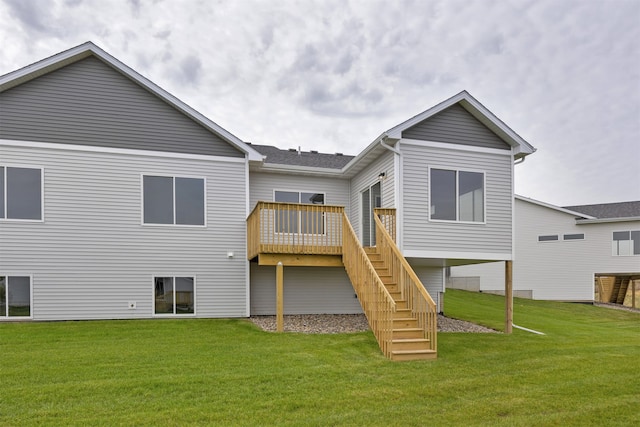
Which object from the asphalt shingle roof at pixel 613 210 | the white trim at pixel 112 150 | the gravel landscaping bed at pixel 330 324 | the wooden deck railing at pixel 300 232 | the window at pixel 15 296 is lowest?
the gravel landscaping bed at pixel 330 324

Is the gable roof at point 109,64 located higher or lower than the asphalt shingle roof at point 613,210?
higher

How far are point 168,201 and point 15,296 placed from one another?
4151 mm

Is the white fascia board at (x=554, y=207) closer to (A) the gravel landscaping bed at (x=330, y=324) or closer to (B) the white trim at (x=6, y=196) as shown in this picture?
(A) the gravel landscaping bed at (x=330, y=324)

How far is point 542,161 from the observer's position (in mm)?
23828

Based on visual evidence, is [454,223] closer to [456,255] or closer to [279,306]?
[456,255]

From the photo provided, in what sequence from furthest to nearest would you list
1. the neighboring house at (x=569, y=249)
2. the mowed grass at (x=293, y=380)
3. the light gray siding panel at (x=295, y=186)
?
the neighboring house at (x=569, y=249) → the light gray siding panel at (x=295, y=186) → the mowed grass at (x=293, y=380)

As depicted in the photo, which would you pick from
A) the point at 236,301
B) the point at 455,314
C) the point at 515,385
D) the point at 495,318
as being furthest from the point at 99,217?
the point at 495,318

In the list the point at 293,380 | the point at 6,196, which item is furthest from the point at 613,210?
the point at 6,196

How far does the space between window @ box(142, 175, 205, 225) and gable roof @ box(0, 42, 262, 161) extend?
4.71ft

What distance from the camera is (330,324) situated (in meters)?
11.0

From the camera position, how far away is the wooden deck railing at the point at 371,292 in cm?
750

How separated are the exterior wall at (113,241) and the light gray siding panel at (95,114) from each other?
36cm

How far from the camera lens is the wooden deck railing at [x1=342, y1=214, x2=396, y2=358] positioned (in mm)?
7496

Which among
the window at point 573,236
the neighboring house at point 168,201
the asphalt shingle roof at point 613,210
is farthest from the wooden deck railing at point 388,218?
the asphalt shingle roof at point 613,210
